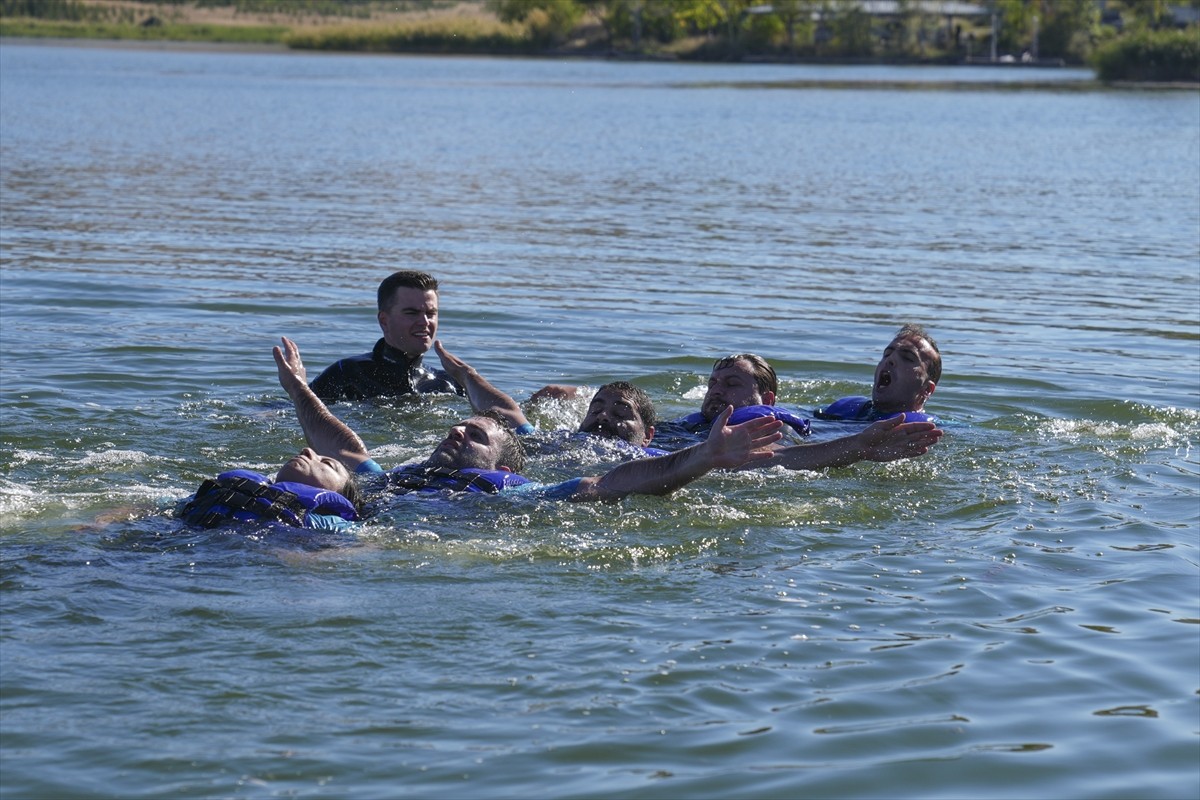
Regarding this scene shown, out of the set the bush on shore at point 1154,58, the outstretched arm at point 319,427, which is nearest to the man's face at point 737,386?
the outstretched arm at point 319,427

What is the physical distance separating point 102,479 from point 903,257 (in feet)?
42.7

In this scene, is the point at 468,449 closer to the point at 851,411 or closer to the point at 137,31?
the point at 851,411

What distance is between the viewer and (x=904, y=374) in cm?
1062

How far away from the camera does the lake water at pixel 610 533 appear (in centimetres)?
566

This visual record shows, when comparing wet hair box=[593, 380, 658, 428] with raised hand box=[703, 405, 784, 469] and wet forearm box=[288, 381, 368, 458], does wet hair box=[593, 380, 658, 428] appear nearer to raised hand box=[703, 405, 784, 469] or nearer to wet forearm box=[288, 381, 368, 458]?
wet forearm box=[288, 381, 368, 458]

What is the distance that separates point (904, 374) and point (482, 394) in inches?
114

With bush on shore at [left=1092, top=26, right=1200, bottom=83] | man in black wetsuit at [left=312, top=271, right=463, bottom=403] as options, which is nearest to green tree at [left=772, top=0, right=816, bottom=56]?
bush on shore at [left=1092, top=26, right=1200, bottom=83]

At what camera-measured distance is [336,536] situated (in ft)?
25.6

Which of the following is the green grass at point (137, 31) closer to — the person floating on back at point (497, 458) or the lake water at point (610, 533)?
the lake water at point (610, 533)

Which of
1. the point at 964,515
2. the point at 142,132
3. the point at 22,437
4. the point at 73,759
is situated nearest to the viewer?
the point at 73,759

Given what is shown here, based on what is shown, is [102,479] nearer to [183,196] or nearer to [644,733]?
[644,733]

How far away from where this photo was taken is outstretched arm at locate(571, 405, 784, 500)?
24.1 ft

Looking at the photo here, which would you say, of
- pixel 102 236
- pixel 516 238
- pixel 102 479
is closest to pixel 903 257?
pixel 516 238

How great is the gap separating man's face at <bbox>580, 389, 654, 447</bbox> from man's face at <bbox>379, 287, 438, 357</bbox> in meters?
2.29
